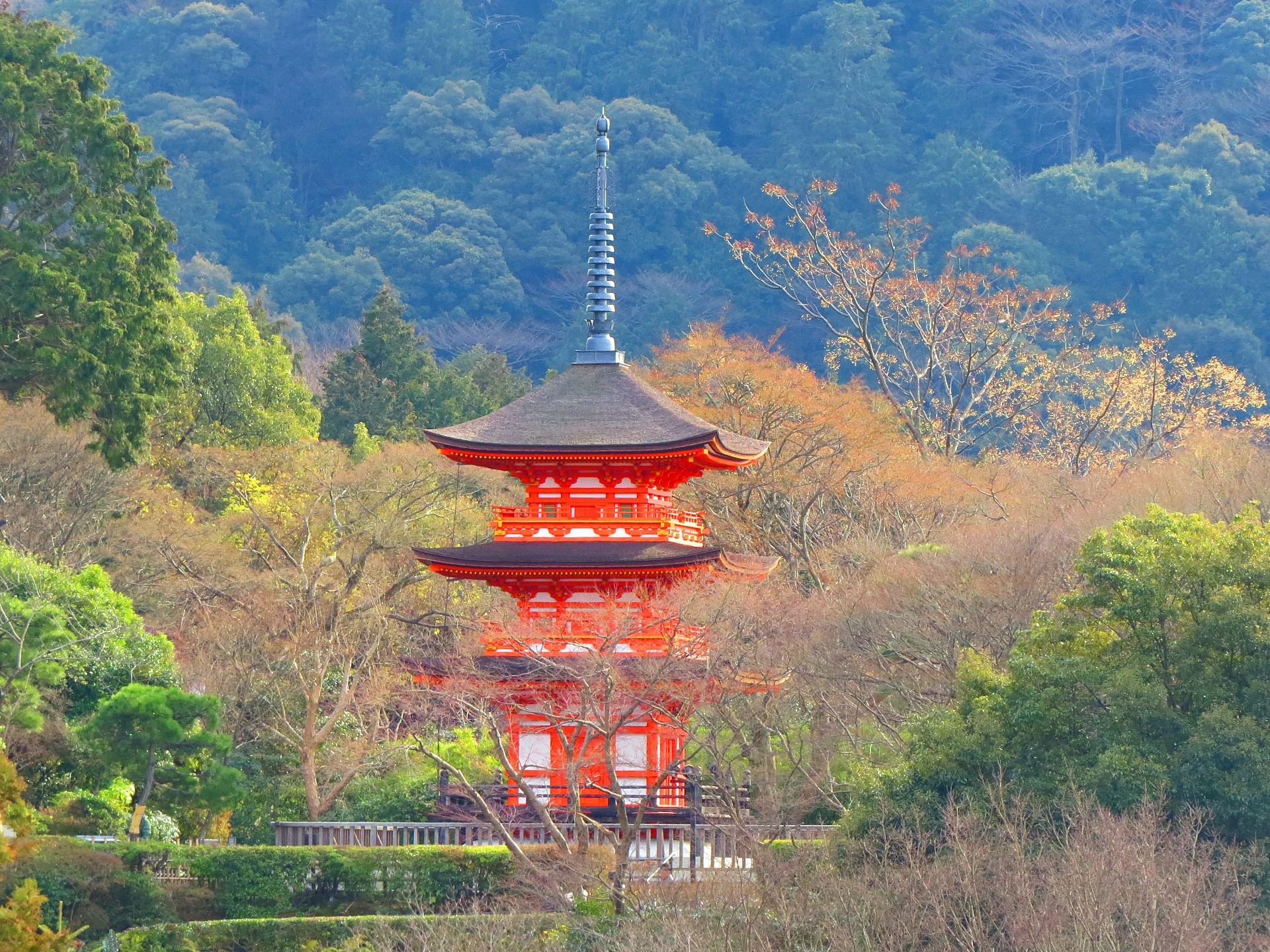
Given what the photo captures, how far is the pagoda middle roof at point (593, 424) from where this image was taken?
28562 millimetres

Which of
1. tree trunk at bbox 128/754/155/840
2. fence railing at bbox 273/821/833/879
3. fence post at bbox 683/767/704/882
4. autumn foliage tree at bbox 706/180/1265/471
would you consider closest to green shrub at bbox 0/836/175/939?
tree trunk at bbox 128/754/155/840

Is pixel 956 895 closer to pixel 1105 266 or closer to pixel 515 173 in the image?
pixel 1105 266

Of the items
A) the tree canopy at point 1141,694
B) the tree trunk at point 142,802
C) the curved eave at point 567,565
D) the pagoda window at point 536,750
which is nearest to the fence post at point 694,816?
the pagoda window at point 536,750

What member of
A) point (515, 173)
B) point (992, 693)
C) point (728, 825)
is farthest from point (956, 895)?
point (515, 173)

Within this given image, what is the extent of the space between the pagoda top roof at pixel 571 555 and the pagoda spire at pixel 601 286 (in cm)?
349

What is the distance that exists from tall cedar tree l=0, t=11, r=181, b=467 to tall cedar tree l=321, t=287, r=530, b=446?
1613 centimetres

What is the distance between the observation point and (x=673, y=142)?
250ft

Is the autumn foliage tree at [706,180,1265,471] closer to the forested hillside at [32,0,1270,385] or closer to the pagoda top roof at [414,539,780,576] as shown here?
the forested hillside at [32,0,1270,385]

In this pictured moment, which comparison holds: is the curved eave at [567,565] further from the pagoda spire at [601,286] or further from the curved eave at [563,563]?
the pagoda spire at [601,286]

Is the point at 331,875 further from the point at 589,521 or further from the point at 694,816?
the point at 589,521

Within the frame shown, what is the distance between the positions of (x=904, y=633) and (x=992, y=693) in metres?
7.67

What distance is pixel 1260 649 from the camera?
70.9ft

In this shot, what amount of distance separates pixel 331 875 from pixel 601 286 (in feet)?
32.8

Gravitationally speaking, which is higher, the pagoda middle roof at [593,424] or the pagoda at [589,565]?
the pagoda middle roof at [593,424]
